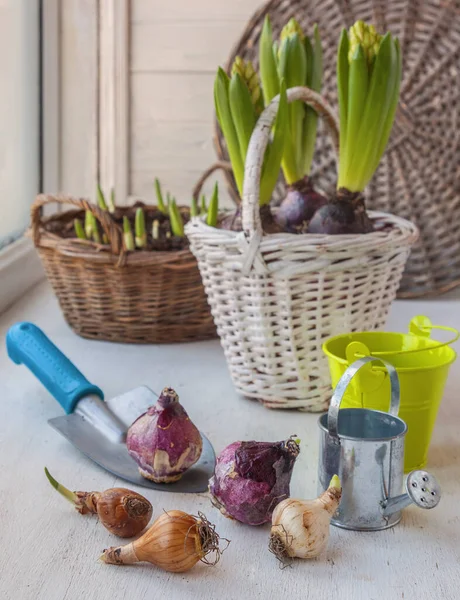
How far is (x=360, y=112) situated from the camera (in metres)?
0.89

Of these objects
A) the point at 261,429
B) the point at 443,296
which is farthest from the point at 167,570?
the point at 443,296

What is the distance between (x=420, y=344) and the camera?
819mm

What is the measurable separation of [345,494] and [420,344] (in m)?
0.22

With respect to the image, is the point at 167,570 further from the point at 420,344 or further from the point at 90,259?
the point at 90,259

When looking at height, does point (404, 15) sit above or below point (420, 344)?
above

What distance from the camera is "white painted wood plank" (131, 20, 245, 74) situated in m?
1.71

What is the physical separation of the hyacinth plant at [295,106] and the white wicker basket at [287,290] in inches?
1.4

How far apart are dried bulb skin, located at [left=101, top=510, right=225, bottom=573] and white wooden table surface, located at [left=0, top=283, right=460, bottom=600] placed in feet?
0.04

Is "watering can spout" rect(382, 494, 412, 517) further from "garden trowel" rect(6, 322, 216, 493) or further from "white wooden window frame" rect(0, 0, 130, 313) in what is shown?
"white wooden window frame" rect(0, 0, 130, 313)

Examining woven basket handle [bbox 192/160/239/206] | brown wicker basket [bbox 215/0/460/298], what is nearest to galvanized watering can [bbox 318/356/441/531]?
woven basket handle [bbox 192/160/239/206]

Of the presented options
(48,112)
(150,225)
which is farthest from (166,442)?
(48,112)

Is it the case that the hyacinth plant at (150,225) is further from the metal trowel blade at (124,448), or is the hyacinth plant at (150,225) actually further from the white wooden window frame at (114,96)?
the white wooden window frame at (114,96)

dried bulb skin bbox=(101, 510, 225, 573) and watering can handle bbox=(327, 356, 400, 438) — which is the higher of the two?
watering can handle bbox=(327, 356, 400, 438)

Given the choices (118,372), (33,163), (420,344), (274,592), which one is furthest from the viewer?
(33,163)
